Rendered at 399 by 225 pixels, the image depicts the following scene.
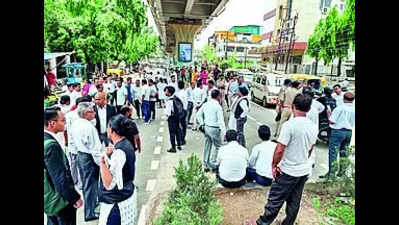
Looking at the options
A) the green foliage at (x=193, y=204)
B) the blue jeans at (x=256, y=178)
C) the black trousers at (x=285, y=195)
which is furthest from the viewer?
the blue jeans at (x=256, y=178)

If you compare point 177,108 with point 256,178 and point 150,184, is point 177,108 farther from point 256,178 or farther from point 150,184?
point 256,178

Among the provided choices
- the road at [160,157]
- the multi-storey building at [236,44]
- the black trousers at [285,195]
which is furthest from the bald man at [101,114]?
the multi-storey building at [236,44]

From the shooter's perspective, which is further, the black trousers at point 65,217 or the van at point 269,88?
the van at point 269,88

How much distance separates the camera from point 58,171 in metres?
2.77

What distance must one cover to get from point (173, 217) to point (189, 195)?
12.2 inches

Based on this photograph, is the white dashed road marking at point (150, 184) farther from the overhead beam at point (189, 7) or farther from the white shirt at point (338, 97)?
the overhead beam at point (189, 7)

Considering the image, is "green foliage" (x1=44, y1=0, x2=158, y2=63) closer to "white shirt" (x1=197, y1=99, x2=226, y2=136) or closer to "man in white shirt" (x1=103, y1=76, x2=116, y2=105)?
"man in white shirt" (x1=103, y1=76, x2=116, y2=105)

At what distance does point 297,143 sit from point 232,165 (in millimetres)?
1423

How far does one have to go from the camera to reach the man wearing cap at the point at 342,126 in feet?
17.1

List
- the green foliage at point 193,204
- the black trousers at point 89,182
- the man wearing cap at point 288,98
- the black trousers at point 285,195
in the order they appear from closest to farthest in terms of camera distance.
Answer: the green foliage at point 193,204, the black trousers at point 285,195, the black trousers at point 89,182, the man wearing cap at point 288,98

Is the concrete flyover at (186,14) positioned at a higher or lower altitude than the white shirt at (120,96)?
higher

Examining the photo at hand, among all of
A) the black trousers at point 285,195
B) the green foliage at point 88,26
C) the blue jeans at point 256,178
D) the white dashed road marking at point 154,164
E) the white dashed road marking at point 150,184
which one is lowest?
the white dashed road marking at point 150,184

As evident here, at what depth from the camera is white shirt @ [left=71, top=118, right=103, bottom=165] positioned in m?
3.88

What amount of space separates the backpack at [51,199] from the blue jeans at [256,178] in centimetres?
276
